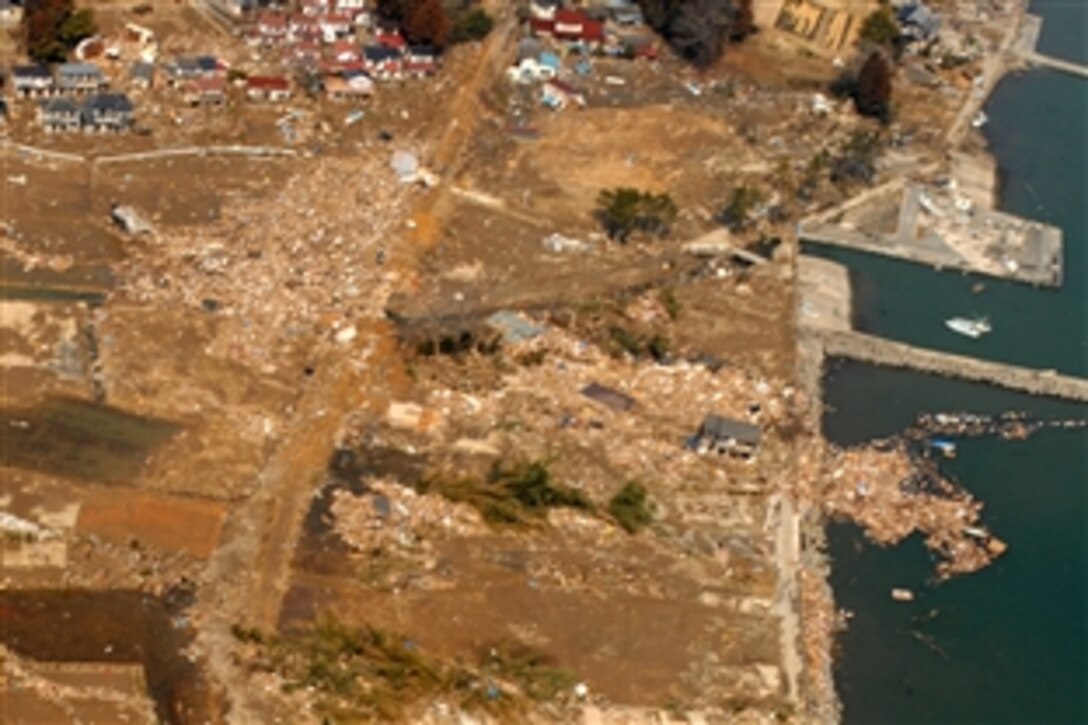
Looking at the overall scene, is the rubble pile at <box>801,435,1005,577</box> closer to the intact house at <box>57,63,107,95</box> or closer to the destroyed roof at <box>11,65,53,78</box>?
the intact house at <box>57,63,107,95</box>

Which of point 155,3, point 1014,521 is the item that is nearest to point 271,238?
point 155,3

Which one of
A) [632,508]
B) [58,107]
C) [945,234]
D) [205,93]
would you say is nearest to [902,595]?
[632,508]

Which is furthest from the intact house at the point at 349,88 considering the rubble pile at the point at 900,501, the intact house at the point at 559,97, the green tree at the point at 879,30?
the rubble pile at the point at 900,501

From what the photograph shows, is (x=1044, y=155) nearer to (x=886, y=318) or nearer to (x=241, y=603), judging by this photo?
(x=886, y=318)

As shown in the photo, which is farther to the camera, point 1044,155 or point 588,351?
point 1044,155

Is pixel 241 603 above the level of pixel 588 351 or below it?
below

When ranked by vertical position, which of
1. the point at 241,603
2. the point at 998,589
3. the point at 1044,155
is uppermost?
the point at 1044,155
